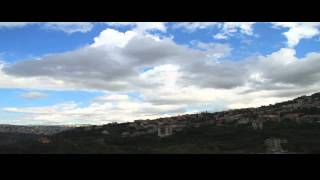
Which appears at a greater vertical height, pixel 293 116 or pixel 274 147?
pixel 293 116

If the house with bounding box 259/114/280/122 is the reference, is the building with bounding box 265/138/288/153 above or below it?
below

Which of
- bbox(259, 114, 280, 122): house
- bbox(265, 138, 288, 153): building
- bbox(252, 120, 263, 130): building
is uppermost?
bbox(259, 114, 280, 122): house

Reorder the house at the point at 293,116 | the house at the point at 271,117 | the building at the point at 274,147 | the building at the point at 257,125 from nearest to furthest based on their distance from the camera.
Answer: the building at the point at 274,147
the building at the point at 257,125
the house at the point at 293,116
the house at the point at 271,117

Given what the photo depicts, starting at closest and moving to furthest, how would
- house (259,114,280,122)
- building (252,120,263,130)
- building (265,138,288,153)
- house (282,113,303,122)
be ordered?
building (265,138,288,153) → building (252,120,263,130) → house (282,113,303,122) → house (259,114,280,122)

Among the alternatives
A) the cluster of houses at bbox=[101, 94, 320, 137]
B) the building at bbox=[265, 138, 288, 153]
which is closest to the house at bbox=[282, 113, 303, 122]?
the cluster of houses at bbox=[101, 94, 320, 137]

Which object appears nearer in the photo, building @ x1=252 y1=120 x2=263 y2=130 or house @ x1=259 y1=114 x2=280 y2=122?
building @ x1=252 y1=120 x2=263 y2=130

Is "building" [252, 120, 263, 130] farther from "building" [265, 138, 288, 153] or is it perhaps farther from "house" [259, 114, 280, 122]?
"building" [265, 138, 288, 153]

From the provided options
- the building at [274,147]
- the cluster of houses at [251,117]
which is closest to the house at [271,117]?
the cluster of houses at [251,117]

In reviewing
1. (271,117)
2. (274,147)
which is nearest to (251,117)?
(271,117)

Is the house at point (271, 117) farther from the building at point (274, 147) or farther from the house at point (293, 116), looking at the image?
the building at point (274, 147)

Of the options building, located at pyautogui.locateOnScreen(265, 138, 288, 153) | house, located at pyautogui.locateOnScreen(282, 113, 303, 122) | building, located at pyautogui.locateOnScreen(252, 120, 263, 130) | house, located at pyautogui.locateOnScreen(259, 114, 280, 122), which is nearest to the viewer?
building, located at pyautogui.locateOnScreen(265, 138, 288, 153)

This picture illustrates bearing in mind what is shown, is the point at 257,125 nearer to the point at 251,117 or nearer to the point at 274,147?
the point at 251,117
